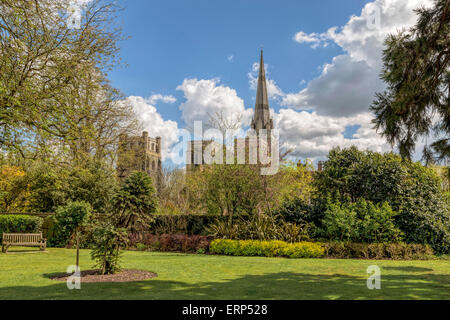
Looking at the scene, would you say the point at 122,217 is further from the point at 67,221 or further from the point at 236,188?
the point at 67,221

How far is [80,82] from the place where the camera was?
13.0 m

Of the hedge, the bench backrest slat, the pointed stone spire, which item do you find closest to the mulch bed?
the bench backrest slat

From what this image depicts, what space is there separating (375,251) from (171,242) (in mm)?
8488

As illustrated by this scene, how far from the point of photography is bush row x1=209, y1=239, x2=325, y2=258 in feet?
43.9

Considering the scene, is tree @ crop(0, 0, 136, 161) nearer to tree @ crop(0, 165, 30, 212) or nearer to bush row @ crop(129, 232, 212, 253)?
bush row @ crop(129, 232, 212, 253)

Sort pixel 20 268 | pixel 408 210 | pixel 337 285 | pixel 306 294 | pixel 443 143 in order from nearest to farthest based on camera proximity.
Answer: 1. pixel 306 294
2. pixel 337 285
3. pixel 443 143
4. pixel 20 268
5. pixel 408 210

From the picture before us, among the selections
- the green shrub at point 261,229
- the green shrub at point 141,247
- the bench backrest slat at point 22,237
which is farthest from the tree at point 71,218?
the green shrub at point 261,229

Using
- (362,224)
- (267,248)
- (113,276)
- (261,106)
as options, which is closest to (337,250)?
(362,224)

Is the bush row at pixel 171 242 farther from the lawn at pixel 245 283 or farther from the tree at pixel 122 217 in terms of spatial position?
the tree at pixel 122 217

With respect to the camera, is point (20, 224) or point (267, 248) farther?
point (20, 224)

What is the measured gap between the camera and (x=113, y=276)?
8.58 metres
